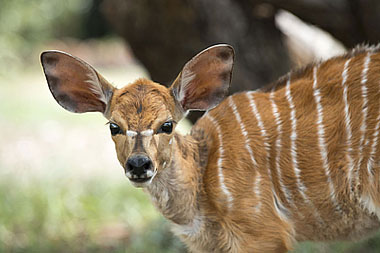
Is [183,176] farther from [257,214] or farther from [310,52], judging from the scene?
[310,52]

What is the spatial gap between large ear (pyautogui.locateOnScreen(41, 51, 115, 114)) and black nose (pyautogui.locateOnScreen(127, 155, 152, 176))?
1.99ft

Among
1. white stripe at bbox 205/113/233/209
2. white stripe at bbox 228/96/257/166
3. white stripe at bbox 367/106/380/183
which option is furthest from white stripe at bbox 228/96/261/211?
white stripe at bbox 367/106/380/183

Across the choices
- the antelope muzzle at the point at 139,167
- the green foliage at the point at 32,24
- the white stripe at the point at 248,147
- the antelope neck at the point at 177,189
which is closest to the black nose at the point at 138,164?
the antelope muzzle at the point at 139,167

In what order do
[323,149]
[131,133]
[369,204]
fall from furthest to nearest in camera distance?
[323,149] → [369,204] → [131,133]

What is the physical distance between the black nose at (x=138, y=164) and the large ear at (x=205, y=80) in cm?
60

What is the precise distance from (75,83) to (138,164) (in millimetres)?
788

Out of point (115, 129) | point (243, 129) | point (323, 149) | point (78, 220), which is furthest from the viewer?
point (78, 220)

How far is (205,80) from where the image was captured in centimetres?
330

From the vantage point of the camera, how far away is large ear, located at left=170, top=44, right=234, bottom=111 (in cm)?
319

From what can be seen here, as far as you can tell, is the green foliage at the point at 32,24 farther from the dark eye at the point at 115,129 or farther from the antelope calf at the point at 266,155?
the dark eye at the point at 115,129

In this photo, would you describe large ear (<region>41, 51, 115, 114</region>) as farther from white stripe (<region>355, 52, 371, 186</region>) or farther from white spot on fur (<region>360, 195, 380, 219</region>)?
white spot on fur (<region>360, 195, 380, 219</region>)

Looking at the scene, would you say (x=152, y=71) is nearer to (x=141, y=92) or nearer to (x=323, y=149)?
(x=141, y=92)

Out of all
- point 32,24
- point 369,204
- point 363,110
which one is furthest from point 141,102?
point 32,24

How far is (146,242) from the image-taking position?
4.88 metres
